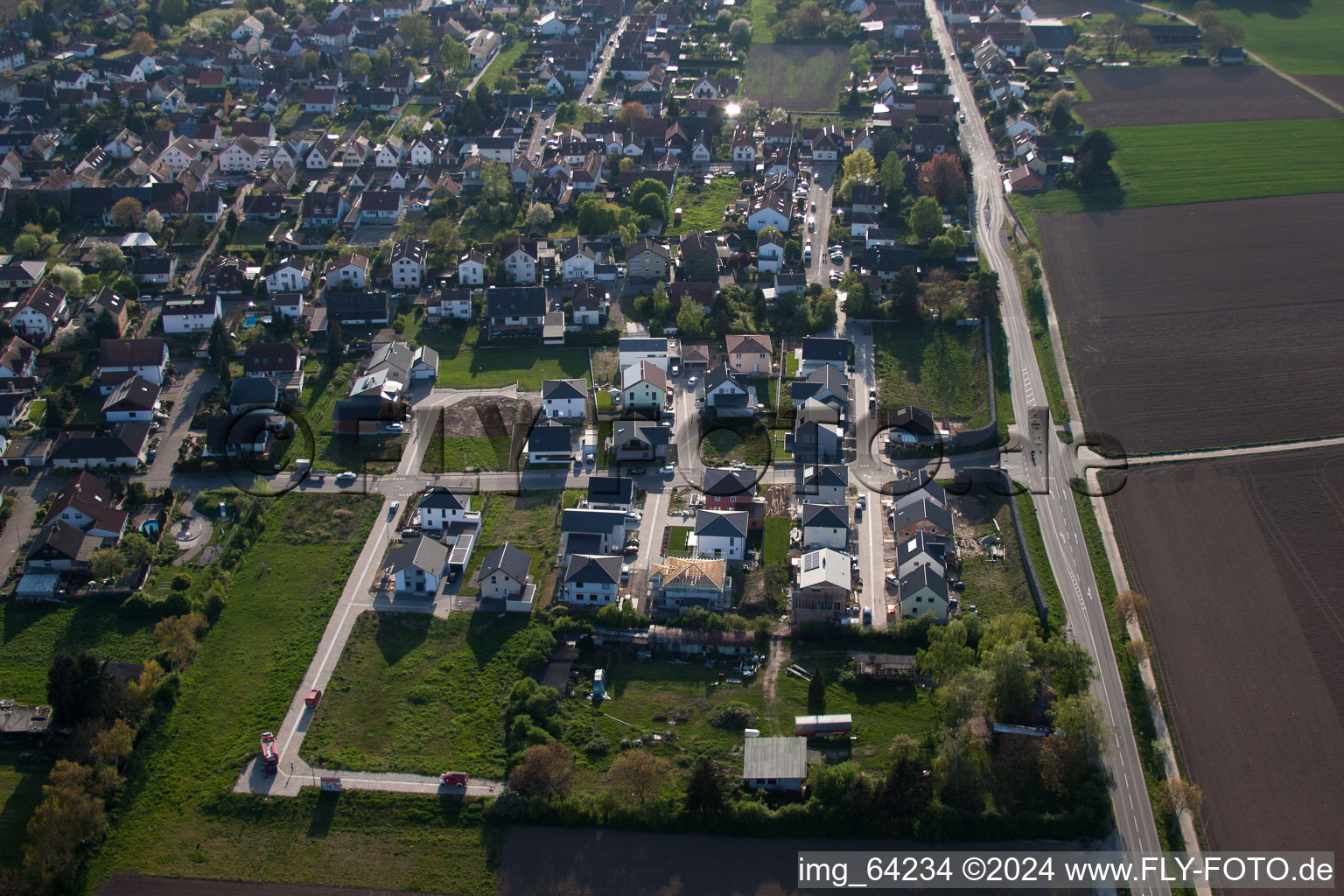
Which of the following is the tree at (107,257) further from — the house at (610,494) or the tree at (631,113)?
the tree at (631,113)

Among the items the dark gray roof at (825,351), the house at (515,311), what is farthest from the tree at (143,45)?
the dark gray roof at (825,351)

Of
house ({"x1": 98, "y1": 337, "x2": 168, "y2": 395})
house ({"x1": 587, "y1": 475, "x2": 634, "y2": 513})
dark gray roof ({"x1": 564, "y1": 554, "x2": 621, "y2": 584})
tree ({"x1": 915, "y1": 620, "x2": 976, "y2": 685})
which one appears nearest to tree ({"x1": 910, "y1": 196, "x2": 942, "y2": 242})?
house ({"x1": 587, "y1": 475, "x2": 634, "y2": 513})

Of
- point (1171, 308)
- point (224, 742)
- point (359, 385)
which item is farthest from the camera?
point (1171, 308)

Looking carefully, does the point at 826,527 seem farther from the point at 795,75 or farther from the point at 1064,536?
the point at 795,75

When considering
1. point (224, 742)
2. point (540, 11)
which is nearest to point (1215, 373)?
point (224, 742)

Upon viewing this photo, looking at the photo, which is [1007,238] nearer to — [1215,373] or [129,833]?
[1215,373]

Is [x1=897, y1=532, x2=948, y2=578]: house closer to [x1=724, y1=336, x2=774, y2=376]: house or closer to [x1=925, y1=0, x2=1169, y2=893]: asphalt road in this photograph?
[x1=925, y1=0, x2=1169, y2=893]: asphalt road
